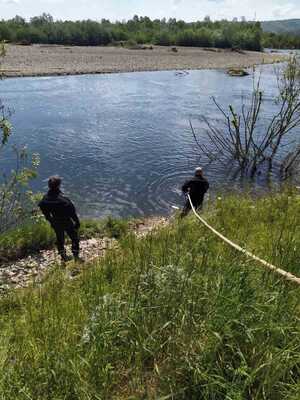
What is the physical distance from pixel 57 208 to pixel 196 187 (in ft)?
16.3

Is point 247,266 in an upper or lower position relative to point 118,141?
upper

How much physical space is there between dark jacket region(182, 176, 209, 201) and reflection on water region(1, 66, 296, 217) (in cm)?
388

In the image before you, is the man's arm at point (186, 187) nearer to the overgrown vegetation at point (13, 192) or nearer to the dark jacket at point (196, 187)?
the dark jacket at point (196, 187)

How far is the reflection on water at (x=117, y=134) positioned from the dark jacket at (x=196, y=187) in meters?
3.88

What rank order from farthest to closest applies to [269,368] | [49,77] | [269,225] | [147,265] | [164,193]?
[49,77] → [164,193] → [269,225] → [147,265] → [269,368]

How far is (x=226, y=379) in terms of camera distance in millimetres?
3883

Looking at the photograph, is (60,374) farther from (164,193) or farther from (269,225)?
(164,193)

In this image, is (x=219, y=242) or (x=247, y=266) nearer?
(x=247, y=266)

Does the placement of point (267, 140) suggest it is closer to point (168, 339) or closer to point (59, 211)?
point (59, 211)

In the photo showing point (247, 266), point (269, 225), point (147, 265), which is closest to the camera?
point (247, 266)

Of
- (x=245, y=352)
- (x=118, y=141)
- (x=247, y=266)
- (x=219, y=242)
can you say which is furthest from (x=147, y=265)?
(x=118, y=141)

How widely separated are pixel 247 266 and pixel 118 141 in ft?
73.4

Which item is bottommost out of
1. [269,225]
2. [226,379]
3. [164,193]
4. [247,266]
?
[164,193]

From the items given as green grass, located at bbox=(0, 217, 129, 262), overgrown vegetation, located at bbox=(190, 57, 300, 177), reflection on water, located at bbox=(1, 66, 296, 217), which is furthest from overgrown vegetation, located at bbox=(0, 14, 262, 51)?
green grass, located at bbox=(0, 217, 129, 262)
